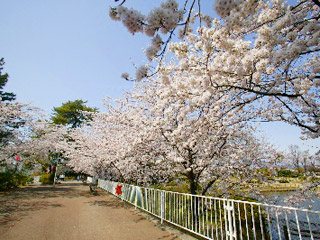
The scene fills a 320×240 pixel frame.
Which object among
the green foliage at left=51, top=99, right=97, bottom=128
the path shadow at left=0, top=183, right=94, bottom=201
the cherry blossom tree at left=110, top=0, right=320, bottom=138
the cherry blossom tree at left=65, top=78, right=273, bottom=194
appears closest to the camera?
the cherry blossom tree at left=110, top=0, right=320, bottom=138

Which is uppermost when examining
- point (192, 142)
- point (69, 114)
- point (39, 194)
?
point (69, 114)

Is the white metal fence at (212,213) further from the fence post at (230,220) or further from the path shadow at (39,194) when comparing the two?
the path shadow at (39,194)

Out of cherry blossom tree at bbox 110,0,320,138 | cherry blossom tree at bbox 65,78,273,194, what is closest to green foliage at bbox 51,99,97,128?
cherry blossom tree at bbox 65,78,273,194

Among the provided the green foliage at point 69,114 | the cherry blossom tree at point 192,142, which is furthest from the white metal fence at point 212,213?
the green foliage at point 69,114

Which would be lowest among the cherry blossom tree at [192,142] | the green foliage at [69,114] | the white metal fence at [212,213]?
the white metal fence at [212,213]

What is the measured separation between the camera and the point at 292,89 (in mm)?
6027

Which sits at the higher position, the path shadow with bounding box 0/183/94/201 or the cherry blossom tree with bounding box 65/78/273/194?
the cherry blossom tree with bounding box 65/78/273/194

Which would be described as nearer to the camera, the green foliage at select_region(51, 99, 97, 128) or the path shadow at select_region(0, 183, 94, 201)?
the path shadow at select_region(0, 183, 94, 201)

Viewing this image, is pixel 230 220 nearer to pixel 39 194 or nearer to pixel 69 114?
pixel 39 194

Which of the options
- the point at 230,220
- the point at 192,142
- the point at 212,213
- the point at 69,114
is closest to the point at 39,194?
the point at 192,142

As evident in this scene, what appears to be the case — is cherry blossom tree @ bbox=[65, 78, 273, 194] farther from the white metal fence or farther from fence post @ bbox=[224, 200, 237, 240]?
fence post @ bbox=[224, 200, 237, 240]

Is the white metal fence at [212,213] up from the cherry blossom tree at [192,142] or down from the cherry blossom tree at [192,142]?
down

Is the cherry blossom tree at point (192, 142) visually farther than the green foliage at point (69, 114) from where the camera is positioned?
No

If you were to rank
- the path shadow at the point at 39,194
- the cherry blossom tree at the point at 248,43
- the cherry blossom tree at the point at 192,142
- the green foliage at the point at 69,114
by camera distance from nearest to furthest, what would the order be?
the cherry blossom tree at the point at 248,43 < the cherry blossom tree at the point at 192,142 < the path shadow at the point at 39,194 < the green foliage at the point at 69,114
